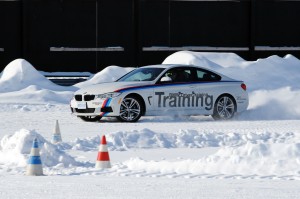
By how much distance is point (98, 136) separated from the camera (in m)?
16.4

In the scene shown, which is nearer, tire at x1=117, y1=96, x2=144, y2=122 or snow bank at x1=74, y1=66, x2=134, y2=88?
tire at x1=117, y1=96, x2=144, y2=122

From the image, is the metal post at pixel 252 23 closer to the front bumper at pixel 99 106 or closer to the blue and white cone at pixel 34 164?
the front bumper at pixel 99 106

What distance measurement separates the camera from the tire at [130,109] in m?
20.4

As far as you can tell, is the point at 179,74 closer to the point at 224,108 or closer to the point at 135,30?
the point at 224,108

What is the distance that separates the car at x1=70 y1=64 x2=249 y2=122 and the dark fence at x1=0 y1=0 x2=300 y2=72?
15.2 m

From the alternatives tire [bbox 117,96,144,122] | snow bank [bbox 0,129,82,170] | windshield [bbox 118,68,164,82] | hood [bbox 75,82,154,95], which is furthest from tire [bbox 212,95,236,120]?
snow bank [bbox 0,129,82,170]

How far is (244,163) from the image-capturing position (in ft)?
39.4

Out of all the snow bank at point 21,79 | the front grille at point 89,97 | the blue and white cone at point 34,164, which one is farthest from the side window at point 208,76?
the blue and white cone at point 34,164


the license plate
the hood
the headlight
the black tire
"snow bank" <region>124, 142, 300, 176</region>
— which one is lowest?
the black tire

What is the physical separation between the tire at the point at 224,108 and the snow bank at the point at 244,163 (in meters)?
9.00

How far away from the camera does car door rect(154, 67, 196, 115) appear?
20.9 m

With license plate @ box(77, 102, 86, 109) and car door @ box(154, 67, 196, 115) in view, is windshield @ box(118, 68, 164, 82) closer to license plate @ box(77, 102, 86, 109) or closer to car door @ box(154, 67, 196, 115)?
car door @ box(154, 67, 196, 115)

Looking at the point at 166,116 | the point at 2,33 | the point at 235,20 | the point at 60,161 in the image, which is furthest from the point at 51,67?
the point at 60,161

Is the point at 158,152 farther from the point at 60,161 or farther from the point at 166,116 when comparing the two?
the point at 166,116
